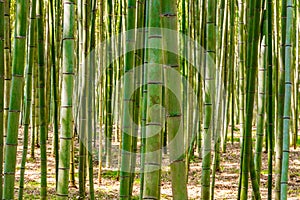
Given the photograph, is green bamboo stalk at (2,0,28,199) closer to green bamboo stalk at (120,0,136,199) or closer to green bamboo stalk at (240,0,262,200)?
→ green bamboo stalk at (120,0,136,199)

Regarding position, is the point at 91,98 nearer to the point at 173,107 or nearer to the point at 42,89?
the point at 42,89

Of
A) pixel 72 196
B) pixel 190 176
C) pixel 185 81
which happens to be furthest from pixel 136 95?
pixel 185 81

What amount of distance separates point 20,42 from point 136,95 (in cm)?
105

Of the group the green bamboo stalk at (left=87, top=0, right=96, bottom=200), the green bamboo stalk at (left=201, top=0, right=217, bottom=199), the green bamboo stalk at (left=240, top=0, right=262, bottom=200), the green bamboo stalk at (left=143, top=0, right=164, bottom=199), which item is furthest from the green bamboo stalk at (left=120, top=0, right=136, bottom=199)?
the green bamboo stalk at (left=87, top=0, right=96, bottom=200)

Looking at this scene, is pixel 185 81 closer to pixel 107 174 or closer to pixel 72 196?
pixel 107 174

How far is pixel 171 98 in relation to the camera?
1.44 metres

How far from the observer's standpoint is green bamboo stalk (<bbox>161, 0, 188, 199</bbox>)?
143 centimetres

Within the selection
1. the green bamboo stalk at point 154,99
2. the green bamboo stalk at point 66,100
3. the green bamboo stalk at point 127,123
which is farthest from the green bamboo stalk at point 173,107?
the green bamboo stalk at point 127,123

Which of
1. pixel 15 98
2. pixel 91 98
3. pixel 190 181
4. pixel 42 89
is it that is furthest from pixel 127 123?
pixel 190 181

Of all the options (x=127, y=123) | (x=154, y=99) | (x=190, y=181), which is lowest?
(x=190, y=181)

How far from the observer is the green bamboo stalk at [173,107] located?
4.68 ft

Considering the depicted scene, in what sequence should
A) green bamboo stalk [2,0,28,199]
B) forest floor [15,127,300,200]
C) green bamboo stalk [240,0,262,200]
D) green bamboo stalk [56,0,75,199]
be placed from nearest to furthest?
green bamboo stalk [56,0,75,199]
green bamboo stalk [2,0,28,199]
green bamboo stalk [240,0,262,200]
forest floor [15,127,300,200]

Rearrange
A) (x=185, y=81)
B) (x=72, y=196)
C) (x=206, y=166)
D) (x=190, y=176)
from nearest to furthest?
1. (x=206, y=166)
2. (x=72, y=196)
3. (x=190, y=176)
4. (x=185, y=81)

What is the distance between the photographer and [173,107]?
1452 mm
